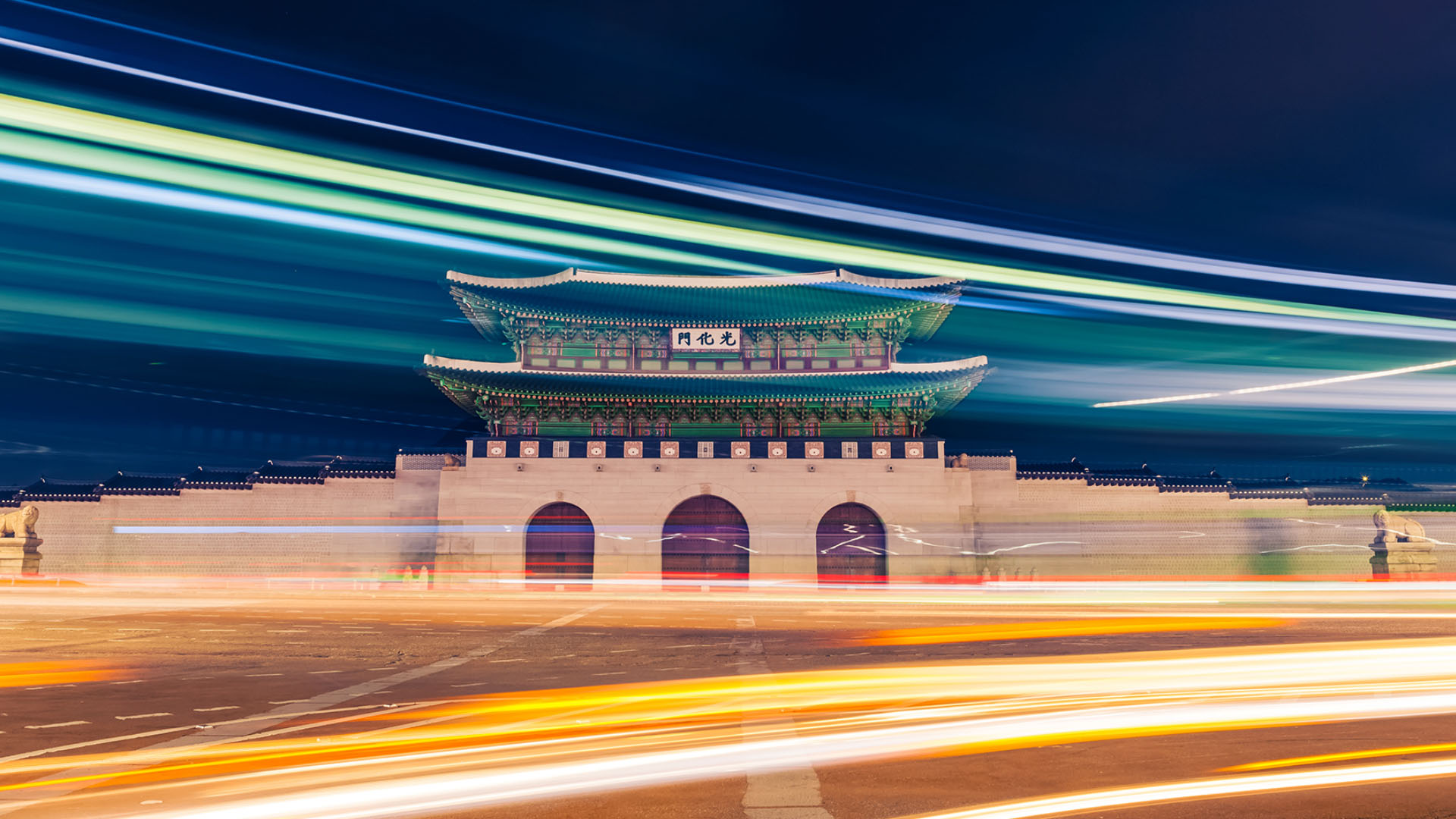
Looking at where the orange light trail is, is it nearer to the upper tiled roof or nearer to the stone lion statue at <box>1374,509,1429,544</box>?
the stone lion statue at <box>1374,509,1429,544</box>

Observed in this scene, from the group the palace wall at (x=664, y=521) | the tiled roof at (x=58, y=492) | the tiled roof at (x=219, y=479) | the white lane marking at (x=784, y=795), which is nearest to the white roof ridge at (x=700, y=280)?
the palace wall at (x=664, y=521)

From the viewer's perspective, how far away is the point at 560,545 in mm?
28281

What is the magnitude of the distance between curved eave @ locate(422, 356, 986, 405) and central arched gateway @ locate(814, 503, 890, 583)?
430 cm

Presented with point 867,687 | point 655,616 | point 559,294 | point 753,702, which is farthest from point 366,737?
point 559,294

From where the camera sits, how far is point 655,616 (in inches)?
645

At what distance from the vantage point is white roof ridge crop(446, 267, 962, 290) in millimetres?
28859

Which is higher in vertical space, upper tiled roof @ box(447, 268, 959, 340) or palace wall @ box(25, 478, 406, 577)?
upper tiled roof @ box(447, 268, 959, 340)

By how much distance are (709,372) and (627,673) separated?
68.6 ft

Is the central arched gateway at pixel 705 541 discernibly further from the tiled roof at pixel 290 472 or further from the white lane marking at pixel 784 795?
the white lane marking at pixel 784 795

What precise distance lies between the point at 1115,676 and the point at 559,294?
2473 cm

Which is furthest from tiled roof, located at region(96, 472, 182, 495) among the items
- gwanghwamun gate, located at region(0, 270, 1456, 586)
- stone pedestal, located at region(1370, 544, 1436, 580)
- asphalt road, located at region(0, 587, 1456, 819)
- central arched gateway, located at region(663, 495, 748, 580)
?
stone pedestal, located at region(1370, 544, 1436, 580)

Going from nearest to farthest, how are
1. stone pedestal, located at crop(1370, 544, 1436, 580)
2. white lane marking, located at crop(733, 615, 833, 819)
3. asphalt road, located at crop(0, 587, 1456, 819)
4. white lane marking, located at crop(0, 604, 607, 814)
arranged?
white lane marking, located at crop(733, 615, 833, 819) < asphalt road, located at crop(0, 587, 1456, 819) < white lane marking, located at crop(0, 604, 607, 814) < stone pedestal, located at crop(1370, 544, 1436, 580)

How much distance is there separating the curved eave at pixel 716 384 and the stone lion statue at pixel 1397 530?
513 inches

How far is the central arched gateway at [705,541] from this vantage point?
92.5 feet
